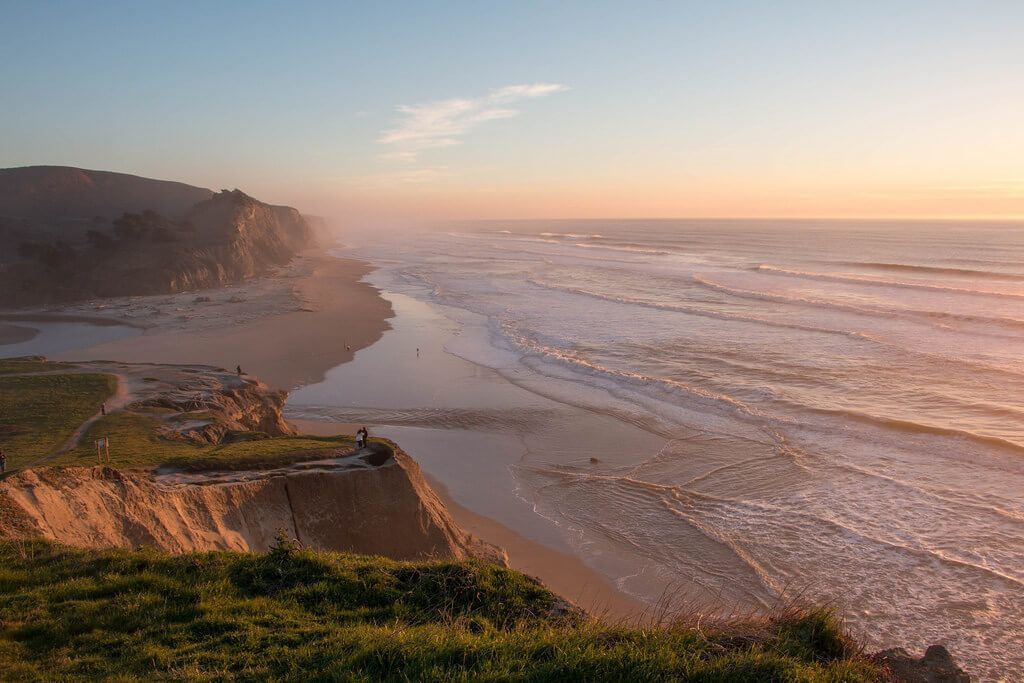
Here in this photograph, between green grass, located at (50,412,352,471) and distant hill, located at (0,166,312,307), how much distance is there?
157 ft

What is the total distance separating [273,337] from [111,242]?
37.2 m

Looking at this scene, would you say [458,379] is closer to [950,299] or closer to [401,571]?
[401,571]

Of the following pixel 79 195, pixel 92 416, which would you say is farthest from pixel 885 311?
pixel 79 195

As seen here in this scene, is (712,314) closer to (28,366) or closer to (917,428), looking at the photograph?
(917,428)

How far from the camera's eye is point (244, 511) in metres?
12.3

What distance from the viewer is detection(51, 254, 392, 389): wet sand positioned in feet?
107

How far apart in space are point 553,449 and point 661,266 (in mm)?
66546

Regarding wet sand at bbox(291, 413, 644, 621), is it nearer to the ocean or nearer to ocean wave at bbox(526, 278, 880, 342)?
the ocean

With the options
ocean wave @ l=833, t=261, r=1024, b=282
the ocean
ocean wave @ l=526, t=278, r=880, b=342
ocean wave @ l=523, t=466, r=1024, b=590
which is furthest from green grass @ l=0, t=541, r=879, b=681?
ocean wave @ l=833, t=261, r=1024, b=282

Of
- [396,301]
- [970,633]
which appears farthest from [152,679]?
[396,301]

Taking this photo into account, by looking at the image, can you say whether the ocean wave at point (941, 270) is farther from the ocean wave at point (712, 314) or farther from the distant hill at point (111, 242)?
the distant hill at point (111, 242)

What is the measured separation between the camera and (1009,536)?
1522 cm

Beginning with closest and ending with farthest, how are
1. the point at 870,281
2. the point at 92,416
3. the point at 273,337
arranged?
the point at 92,416
the point at 273,337
the point at 870,281

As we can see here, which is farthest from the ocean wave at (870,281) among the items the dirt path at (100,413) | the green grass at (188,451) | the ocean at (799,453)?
the dirt path at (100,413)
